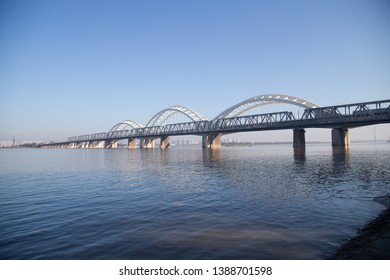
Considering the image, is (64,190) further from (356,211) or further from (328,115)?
(328,115)

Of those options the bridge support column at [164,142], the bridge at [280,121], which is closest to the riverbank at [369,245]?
the bridge at [280,121]

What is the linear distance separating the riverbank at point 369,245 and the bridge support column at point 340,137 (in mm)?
91097

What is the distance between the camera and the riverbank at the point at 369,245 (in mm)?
5578

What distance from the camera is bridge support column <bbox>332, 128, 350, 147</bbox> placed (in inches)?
3479

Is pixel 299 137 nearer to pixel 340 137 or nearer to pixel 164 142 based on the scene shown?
pixel 340 137

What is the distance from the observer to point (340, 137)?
88.7 meters

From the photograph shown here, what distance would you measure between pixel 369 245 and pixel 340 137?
9442 centimetres

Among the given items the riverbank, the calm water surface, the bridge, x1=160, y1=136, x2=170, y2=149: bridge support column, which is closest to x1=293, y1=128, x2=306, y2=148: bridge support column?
the bridge

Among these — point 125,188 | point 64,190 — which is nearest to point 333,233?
point 125,188

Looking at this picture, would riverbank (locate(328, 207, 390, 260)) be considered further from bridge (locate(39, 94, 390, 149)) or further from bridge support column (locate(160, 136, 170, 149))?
bridge support column (locate(160, 136, 170, 149))

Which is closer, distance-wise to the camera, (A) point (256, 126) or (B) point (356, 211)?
(B) point (356, 211)

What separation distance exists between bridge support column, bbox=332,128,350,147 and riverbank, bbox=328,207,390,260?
9110cm

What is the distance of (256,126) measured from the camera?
96875mm
